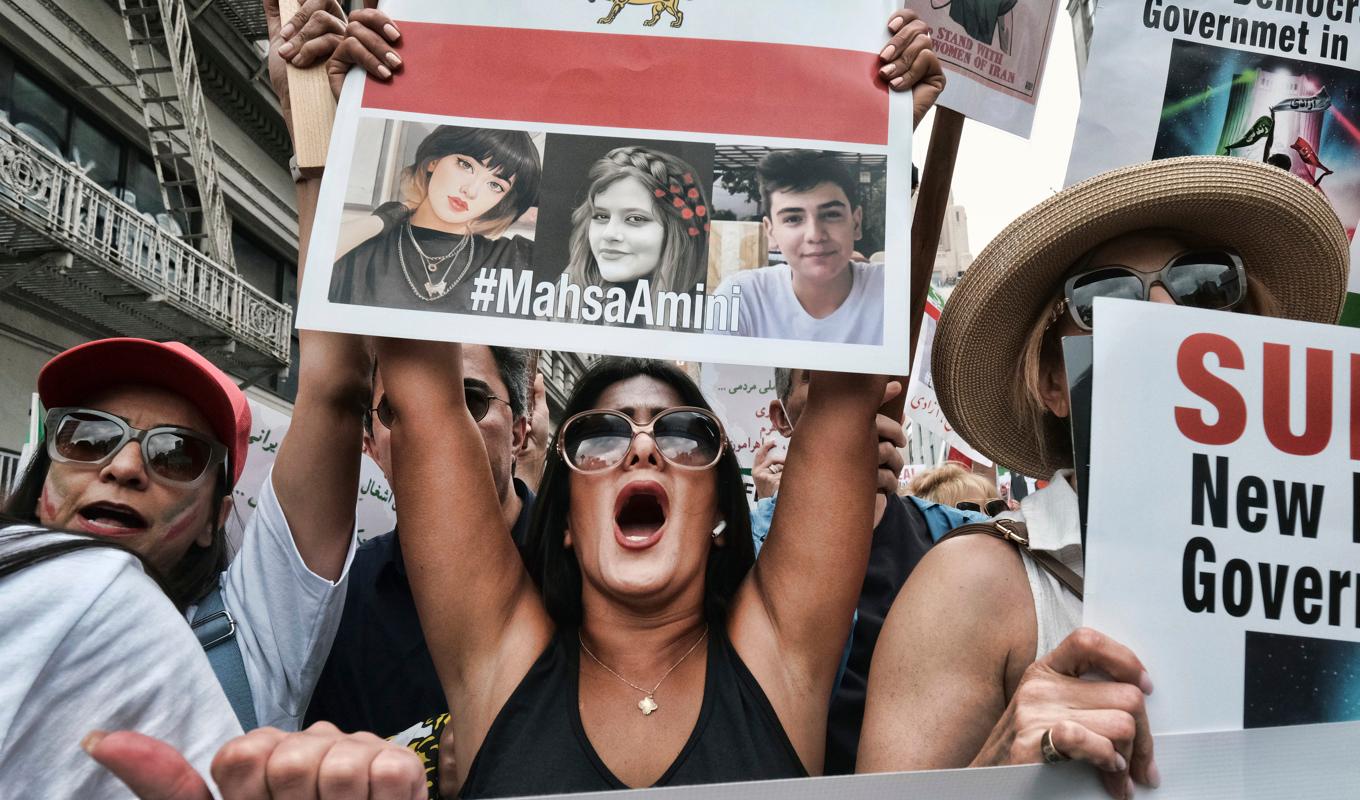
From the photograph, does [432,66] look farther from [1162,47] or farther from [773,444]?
[773,444]

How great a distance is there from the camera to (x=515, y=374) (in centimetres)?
309

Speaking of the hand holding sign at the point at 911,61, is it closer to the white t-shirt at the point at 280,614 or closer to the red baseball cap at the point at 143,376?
the white t-shirt at the point at 280,614

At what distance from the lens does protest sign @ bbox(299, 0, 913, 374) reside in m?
1.63

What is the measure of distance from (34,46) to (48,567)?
45.8ft

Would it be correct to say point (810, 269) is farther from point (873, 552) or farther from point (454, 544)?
point (873, 552)

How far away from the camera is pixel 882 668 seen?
162 cm

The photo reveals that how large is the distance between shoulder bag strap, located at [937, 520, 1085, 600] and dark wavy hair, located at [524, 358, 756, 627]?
0.49m

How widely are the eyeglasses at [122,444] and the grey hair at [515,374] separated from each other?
864 mm

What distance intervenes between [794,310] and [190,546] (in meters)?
1.54

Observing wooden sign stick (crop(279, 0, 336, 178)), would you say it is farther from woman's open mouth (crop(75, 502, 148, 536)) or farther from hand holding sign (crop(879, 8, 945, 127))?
hand holding sign (crop(879, 8, 945, 127))

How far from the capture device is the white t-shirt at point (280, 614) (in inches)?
77.9

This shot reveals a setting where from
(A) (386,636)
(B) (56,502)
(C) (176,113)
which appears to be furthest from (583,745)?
(C) (176,113)

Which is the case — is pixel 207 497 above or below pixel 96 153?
below

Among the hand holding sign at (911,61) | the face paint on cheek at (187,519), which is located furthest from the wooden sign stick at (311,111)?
the hand holding sign at (911,61)
